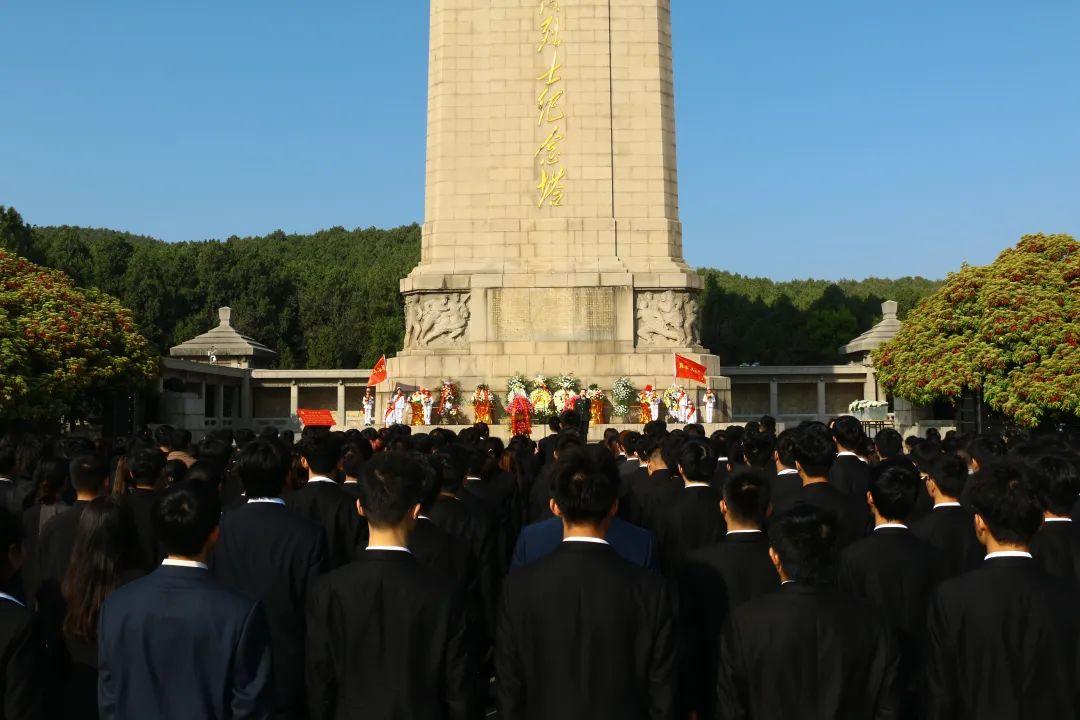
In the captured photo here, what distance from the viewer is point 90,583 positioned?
5141 millimetres

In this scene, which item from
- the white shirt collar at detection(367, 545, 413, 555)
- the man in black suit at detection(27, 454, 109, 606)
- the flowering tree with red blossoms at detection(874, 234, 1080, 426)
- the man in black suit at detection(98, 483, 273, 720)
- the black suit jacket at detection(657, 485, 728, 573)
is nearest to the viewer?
the man in black suit at detection(98, 483, 273, 720)

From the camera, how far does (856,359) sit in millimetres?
50250

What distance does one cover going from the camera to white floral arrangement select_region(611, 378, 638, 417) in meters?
28.3

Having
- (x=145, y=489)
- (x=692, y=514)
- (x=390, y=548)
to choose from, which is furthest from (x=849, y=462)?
(x=390, y=548)

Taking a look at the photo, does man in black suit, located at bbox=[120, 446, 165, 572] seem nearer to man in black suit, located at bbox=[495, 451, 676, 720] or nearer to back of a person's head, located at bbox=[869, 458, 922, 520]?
man in black suit, located at bbox=[495, 451, 676, 720]

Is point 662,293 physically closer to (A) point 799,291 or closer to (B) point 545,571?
(B) point 545,571

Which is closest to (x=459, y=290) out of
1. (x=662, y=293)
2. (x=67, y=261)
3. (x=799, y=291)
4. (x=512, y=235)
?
(x=512, y=235)

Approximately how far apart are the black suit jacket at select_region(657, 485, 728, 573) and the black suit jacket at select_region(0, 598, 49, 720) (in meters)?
4.01

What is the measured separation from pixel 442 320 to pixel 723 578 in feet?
78.8

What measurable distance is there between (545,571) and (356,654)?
0.82 metres

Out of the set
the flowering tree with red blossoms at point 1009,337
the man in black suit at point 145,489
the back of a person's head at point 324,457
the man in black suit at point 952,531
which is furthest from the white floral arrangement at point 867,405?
the man in black suit at point 145,489

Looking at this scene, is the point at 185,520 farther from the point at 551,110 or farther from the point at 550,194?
the point at 551,110

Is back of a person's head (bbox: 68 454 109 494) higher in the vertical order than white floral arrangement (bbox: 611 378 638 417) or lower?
lower

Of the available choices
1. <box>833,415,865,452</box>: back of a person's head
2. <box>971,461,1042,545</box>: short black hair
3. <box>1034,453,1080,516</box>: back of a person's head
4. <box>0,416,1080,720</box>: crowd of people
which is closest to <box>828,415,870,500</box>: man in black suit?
<box>833,415,865,452</box>: back of a person's head
